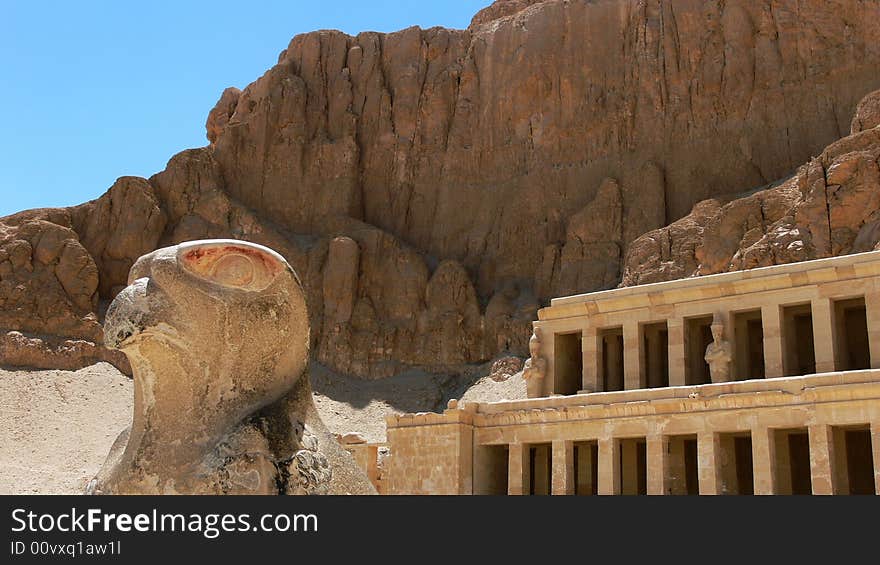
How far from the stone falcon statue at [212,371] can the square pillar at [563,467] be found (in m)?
18.4

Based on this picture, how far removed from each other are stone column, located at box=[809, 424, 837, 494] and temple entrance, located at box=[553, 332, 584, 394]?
8.74 metres

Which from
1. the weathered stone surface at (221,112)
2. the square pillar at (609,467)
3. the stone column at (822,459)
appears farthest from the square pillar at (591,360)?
the weathered stone surface at (221,112)

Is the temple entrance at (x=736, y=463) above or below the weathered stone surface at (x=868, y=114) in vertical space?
below

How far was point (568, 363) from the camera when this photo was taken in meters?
31.1

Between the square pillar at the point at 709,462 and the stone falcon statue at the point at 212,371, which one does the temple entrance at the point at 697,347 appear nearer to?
the square pillar at the point at 709,462

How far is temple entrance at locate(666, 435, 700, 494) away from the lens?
2548 cm

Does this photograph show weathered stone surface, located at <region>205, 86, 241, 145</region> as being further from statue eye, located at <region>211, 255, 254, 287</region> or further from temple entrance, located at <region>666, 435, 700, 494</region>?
statue eye, located at <region>211, 255, 254, 287</region>

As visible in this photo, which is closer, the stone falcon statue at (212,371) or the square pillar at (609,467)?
the stone falcon statue at (212,371)

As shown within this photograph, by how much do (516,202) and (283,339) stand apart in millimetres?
63431

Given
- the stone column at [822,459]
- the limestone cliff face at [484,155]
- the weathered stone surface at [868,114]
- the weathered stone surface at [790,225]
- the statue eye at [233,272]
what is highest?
the limestone cliff face at [484,155]

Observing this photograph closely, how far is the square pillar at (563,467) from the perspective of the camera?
26156mm

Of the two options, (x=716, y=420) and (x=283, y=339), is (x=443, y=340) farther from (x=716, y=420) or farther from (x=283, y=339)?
(x=283, y=339)

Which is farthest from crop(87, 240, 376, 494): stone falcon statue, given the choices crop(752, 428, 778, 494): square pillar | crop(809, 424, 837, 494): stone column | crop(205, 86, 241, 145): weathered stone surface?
crop(205, 86, 241, 145): weathered stone surface

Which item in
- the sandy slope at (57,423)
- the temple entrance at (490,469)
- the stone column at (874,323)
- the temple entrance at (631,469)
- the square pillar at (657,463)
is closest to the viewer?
the square pillar at (657,463)
